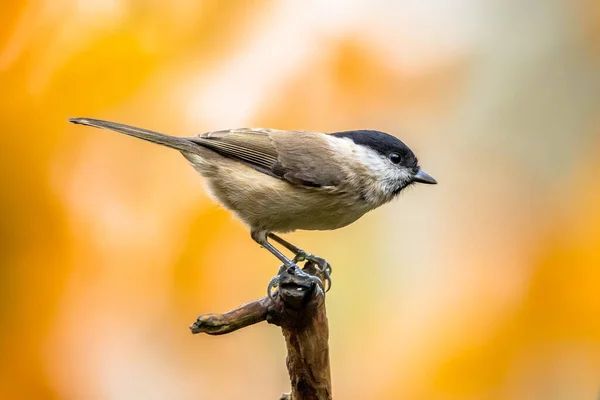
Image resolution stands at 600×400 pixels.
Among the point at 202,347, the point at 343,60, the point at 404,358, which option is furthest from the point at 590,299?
the point at 202,347

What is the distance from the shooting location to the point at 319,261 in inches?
80.4

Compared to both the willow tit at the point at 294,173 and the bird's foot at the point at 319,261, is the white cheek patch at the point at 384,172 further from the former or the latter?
the bird's foot at the point at 319,261

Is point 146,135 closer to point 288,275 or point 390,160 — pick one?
point 288,275

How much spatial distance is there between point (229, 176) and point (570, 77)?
1455mm

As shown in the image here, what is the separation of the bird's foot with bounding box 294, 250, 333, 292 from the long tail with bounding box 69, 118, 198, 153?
486 mm

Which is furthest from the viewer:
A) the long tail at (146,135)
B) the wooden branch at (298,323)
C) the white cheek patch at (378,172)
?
the white cheek patch at (378,172)

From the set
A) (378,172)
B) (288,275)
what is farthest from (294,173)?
(288,275)

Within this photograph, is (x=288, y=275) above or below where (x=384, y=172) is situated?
below

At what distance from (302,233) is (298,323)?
2.50 feet

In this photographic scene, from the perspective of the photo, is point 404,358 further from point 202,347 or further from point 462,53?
point 462,53

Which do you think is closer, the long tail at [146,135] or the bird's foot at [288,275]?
the bird's foot at [288,275]

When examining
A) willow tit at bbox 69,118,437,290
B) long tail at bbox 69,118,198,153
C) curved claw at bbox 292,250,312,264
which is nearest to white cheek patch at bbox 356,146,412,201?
willow tit at bbox 69,118,437,290

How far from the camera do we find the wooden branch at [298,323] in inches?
61.4

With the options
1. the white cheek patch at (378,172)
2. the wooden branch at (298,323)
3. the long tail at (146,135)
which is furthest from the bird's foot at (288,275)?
the long tail at (146,135)
